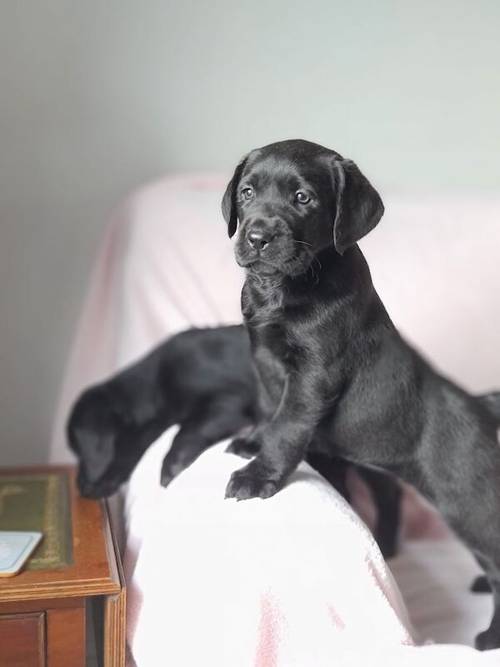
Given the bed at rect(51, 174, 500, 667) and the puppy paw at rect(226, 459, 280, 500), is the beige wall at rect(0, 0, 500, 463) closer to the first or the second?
the bed at rect(51, 174, 500, 667)

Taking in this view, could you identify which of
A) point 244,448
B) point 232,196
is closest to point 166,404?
point 244,448

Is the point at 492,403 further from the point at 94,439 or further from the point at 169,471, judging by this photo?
the point at 94,439

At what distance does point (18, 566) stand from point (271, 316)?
47 cm

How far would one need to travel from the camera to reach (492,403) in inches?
47.2

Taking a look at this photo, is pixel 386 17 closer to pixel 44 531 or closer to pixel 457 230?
pixel 457 230

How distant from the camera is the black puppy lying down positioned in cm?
139

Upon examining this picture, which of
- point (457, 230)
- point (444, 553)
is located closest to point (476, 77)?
point (457, 230)

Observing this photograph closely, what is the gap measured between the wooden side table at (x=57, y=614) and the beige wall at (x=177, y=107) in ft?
2.71

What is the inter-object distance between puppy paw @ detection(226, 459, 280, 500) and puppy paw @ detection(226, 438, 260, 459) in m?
0.09

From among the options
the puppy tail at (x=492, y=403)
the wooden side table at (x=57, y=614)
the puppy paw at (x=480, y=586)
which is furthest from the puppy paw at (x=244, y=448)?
the puppy paw at (x=480, y=586)

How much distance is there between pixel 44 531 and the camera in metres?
1.23

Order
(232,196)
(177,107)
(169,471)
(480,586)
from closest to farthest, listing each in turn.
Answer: (232,196) → (169,471) → (480,586) → (177,107)

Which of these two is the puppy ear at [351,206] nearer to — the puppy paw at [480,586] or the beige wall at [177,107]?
the beige wall at [177,107]

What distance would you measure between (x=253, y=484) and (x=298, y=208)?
36 centimetres
